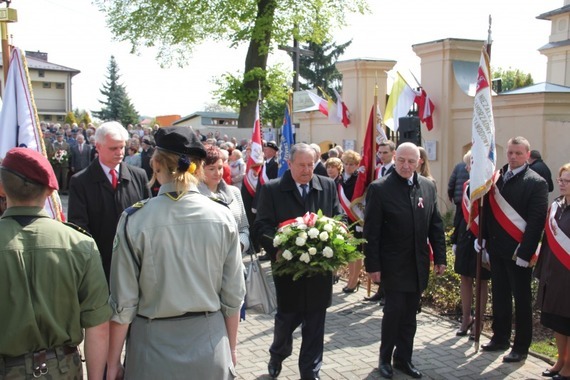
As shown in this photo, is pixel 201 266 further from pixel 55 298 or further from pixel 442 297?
pixel 442 297

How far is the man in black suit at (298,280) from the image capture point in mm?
5137

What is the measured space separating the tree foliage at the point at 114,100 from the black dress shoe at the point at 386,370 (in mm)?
73289

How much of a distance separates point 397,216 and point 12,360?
140 inches

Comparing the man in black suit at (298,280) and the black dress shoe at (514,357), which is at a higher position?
the man in black suit at (298,280)

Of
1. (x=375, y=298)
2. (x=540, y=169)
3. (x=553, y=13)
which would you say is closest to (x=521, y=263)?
(x=375, y=298)

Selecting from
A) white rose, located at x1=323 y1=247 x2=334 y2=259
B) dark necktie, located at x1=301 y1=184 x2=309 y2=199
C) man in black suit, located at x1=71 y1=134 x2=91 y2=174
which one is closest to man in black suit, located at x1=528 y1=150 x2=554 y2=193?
dark necktie, located at x1=301 y1=184 x2=309 y2=199

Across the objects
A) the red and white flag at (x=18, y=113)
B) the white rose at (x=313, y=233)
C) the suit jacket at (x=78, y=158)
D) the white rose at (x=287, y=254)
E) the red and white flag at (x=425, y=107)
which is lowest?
the white rose at (x=287, y=254)

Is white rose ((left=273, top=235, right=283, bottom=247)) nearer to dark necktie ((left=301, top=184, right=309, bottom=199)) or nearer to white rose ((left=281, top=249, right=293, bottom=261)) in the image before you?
white rose ((left=281, top=249, right=293, bottom=261))

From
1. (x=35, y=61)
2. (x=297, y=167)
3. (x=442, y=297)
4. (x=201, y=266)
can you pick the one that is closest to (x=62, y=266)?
(x=201, y=266)

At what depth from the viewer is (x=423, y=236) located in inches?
213

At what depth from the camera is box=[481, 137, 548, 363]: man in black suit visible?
5699mm

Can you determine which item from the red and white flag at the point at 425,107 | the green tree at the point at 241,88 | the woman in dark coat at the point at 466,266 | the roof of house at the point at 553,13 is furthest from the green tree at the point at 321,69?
the woman in dark coat at the point at 466,266

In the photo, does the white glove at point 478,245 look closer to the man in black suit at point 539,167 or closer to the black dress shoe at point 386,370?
the black dress shoe at point 386,370

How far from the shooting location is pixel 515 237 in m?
5.83
